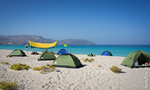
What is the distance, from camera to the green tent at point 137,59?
29.3 ft

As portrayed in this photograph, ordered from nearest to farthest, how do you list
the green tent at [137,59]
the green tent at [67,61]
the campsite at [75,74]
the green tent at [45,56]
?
the campsite at [75,74] → the green tent at [67,61] → the green tent at [137,59] → the green tent at [45,56]

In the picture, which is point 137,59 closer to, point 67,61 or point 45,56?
point 67,61

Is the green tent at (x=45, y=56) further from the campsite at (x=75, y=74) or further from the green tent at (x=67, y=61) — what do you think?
the green tent at (x=67, y=61)

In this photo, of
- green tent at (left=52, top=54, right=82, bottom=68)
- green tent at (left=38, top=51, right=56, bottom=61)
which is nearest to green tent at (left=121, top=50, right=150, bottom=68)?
green tent at (left=52, top=54, right=82, bottom=68)

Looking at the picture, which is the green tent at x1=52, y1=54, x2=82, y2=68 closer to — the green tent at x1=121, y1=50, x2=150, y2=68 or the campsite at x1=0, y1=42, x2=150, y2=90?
the campsite at x1=0, y1=42, x2=150, y2=90

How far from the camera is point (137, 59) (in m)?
8.95

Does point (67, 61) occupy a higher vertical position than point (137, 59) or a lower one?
lower

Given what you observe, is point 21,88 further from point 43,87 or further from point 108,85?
point 108,85

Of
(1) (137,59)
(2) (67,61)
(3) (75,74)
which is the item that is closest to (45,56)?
(2) (67,61)

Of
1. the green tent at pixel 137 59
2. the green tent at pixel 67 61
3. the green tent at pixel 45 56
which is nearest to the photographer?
the green tent at pixel 67 61

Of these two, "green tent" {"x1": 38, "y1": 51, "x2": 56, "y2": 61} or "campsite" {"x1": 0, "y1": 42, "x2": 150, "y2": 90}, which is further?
"green tent" {"x1": 38, "y1": 51, "x2": 56, "y2": 61}

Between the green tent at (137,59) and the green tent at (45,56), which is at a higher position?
the green tent at (137,59)

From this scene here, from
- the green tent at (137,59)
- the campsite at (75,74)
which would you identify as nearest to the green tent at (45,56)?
the campsite at (75,74)

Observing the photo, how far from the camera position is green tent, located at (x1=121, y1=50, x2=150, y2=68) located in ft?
29.3
